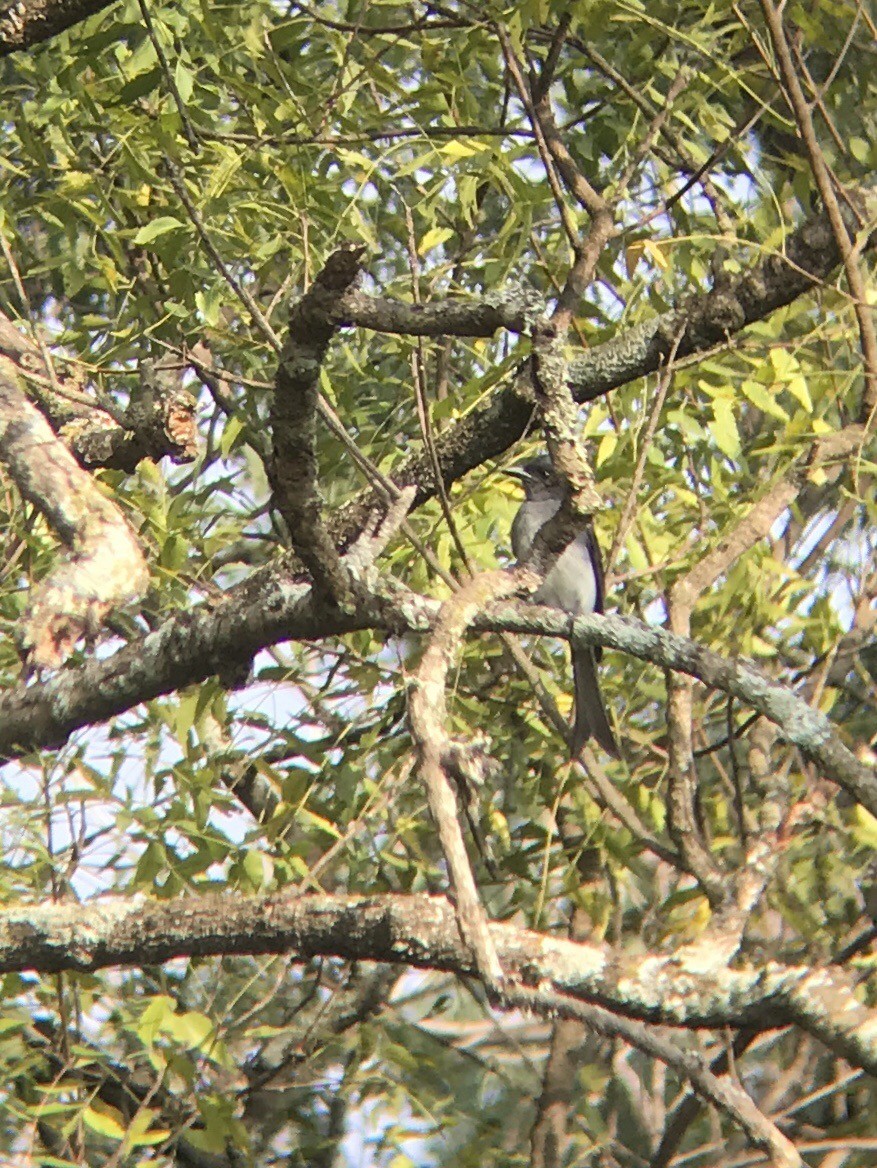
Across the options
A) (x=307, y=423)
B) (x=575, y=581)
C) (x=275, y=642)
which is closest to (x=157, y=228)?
(x=275, y=642)

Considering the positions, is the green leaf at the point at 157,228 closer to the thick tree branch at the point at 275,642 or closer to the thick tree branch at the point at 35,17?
the thick tree branch at the point at 35,17

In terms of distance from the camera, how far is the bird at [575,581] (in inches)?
144

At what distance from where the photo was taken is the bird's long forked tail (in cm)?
376

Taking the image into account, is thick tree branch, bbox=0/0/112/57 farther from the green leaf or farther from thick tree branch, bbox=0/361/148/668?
thick tree branch, bbox=0/361/148/668

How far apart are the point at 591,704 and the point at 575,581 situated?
1.54m

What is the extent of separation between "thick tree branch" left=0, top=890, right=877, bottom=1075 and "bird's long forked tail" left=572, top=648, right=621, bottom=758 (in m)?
1.32

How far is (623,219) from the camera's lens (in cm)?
386

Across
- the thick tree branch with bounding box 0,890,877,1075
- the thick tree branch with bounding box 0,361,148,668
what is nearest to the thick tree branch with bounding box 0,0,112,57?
the thick tree branch with bounding box 0,361,148,668

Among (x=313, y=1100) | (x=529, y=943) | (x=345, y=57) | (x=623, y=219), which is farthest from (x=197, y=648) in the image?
(x=313, y=1100)

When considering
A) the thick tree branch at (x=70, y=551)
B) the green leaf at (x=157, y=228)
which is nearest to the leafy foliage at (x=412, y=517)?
the green leaf at (x=157, y=228)

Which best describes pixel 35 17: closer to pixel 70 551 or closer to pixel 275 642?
pixel 70 551

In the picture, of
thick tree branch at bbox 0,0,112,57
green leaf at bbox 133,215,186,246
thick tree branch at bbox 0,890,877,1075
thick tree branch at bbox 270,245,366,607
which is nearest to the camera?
thick tree branch at bbox 270,245,366,607

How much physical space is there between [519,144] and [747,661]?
5.46 ft

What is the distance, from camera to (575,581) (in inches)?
210
